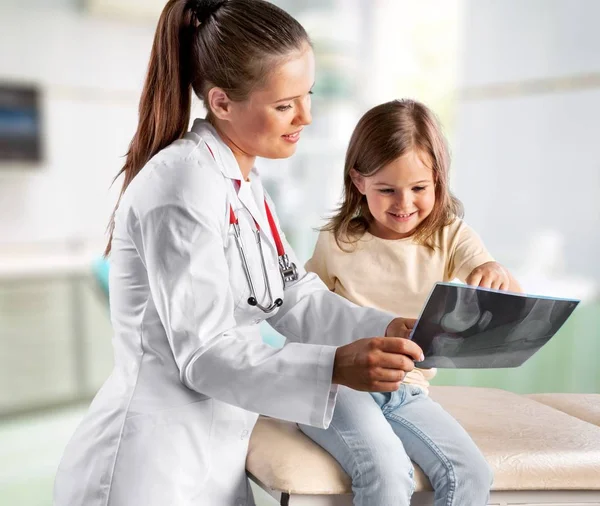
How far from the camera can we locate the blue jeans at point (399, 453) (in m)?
1.28

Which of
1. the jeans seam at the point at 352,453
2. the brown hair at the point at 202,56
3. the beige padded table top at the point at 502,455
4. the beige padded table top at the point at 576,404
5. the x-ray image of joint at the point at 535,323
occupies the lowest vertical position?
the beige padded table top at the point at 576,404

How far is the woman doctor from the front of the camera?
1.19m

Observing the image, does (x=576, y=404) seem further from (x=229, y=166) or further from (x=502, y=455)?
(x=229, y=166)

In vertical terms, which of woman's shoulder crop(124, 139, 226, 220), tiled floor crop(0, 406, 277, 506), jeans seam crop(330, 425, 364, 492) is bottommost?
tiled floor crop(0, 406, 277, 506)

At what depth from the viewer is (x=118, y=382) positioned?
1338mm

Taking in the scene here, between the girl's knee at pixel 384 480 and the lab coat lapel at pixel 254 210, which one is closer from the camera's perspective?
the girl's knee at pixel 384 480

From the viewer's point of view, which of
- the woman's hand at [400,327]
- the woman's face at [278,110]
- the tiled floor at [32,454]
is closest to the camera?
the woman's face at [278,110]

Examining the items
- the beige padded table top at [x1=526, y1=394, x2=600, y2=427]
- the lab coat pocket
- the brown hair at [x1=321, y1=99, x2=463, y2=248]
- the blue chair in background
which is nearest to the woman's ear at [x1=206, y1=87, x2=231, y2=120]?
the brown hair at [x1=321, y1=99, x2=463, y2=248]

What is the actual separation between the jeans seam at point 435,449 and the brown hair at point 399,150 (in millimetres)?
409

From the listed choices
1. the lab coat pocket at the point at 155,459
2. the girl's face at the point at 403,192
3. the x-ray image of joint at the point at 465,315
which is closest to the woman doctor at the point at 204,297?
the lab coat pocket at the point at 155,459

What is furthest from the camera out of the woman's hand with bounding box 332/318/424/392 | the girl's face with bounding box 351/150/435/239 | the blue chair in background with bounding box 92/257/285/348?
the blue chair in background with bounding box 92/257/285/348

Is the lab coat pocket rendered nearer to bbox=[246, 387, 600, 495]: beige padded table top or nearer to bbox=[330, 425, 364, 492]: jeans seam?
bbox=[246, 387, 600, 495]: beige padded table top

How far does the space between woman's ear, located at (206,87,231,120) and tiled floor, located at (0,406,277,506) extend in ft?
6.95

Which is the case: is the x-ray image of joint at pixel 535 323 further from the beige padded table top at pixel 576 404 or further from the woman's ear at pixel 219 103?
the woman's ear at pixel 219 103
